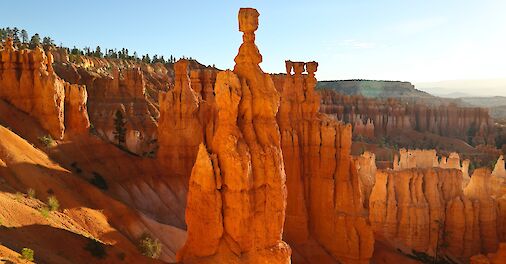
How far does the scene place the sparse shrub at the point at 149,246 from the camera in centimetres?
2159

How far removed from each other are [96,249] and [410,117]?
318 feet

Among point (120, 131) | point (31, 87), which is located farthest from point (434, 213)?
point (31, 87)

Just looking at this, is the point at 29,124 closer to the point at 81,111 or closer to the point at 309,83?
the point at 81,111

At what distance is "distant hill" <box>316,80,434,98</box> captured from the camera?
598 feet

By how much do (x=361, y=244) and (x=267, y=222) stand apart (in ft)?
41.7

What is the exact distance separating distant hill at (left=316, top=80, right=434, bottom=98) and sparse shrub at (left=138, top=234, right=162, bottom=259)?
161662 mm

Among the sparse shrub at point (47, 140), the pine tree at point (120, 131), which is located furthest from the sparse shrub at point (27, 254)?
the pine tree at point (120, 131)

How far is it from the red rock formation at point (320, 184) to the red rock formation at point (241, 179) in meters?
10.8

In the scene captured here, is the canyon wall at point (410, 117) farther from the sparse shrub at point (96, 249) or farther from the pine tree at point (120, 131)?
the sparse shrub at point (96, 249)

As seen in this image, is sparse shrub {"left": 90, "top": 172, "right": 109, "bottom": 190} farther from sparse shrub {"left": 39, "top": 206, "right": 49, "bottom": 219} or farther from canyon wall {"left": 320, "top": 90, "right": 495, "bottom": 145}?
canyon wall {"left": 320, "top": 90, "right": 495, "bottom": 145}

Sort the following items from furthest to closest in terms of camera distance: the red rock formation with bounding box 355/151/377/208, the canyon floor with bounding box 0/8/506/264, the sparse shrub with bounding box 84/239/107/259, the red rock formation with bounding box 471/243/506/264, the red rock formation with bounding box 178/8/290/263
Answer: the red rock formation with bounding box 355/151/377/208, the red rock formation with bounding box 471/243/506/264, the sparse shrub with bounding box 84/239/107/259, the canyon floor with bounding box 0/8/506/264, the red rock formation with bounding box 178/8/290/263

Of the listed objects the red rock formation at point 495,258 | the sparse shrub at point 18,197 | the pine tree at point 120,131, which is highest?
the pine tree at point 120,131

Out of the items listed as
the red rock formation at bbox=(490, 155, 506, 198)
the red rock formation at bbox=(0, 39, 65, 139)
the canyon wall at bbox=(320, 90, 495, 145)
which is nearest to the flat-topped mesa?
the red rock formation at bbox=(0, 39, 65, 139)

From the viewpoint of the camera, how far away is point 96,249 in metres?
16.5
